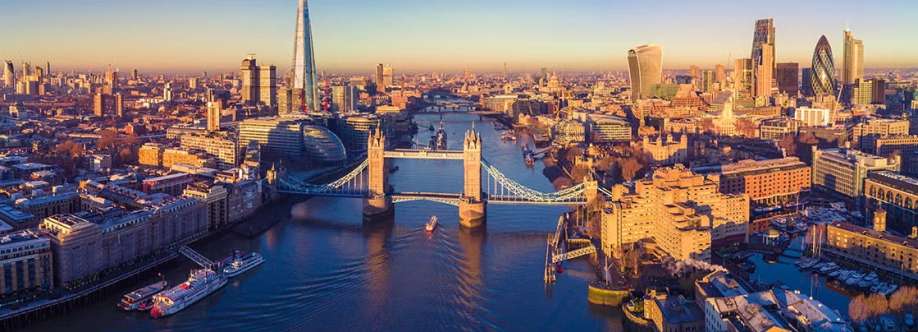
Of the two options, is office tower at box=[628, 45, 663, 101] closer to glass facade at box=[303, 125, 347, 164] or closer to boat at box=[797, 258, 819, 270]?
glass facade at box=[303, 125, 347, 164]

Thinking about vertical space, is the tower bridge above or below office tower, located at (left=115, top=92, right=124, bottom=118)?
below

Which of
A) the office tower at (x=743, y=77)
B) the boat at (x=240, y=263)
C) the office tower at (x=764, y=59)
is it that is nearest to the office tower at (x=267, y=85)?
the office tower at (x=743, y=77)

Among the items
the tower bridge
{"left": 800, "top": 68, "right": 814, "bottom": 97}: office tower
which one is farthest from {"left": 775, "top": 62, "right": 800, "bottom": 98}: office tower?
the tower bridge

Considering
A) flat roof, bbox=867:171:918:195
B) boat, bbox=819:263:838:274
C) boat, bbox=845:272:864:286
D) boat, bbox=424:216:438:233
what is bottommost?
boat, bbox=845:272:864:286

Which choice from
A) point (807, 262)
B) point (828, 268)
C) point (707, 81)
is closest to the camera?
point (828, 268)

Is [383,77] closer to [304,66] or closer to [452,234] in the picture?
[304,66]

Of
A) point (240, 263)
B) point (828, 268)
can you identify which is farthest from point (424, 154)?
point (828, 268)

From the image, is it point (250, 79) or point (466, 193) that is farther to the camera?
point (250, 79)
